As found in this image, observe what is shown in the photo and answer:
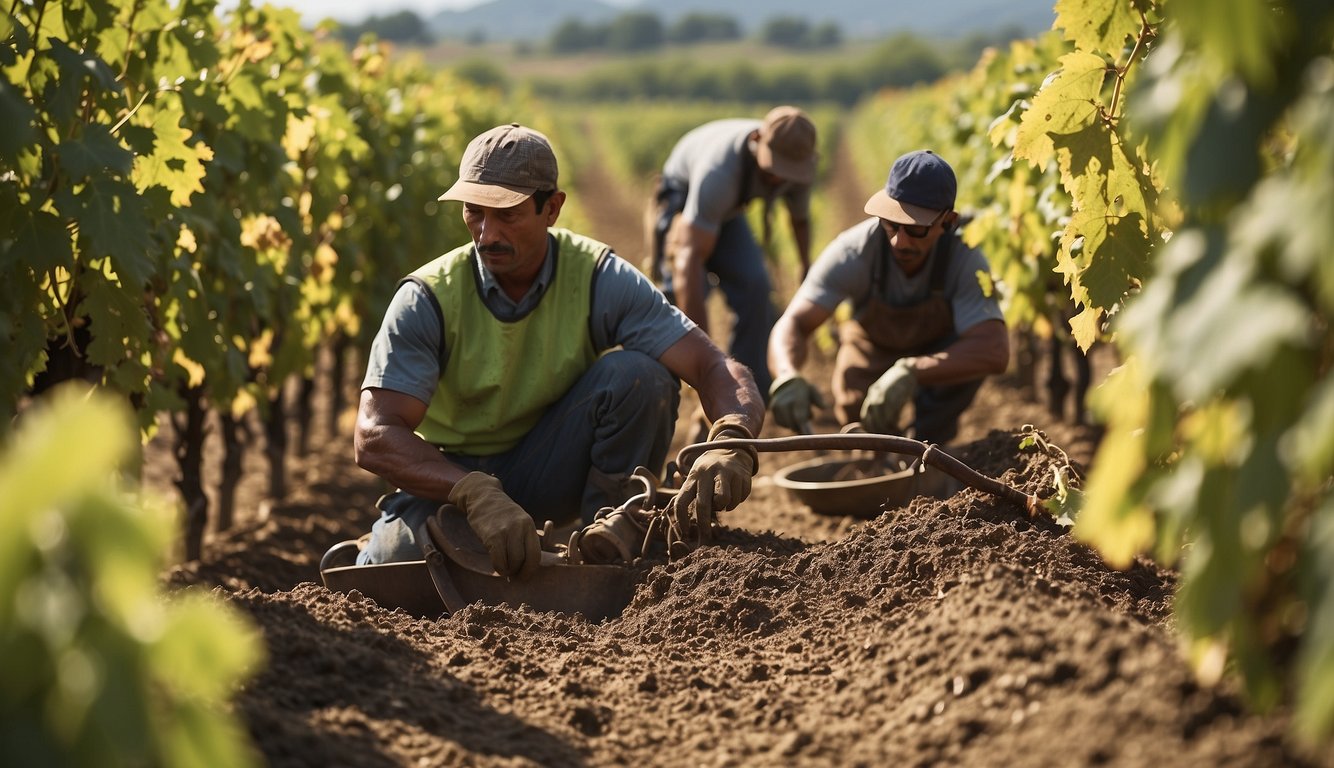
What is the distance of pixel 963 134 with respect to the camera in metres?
8.78

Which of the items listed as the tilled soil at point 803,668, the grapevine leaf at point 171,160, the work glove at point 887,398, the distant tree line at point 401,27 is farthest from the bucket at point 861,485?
the distant tree line at point 401,27

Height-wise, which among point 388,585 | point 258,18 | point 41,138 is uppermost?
point 258,18

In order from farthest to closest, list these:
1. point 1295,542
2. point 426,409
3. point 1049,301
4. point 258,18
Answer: point 1049,301 → point 258,18 → point 426,409 → point 1295,542

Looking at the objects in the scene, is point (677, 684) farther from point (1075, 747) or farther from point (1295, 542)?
point (1295, 542)

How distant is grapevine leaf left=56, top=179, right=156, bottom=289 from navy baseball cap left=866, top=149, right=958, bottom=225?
2495mm

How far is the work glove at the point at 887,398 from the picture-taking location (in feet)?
17.5

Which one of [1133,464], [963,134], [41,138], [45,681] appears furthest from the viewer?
[963,134]

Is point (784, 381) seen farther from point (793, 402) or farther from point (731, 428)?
point (731, 428)

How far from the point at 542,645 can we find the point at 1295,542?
1.79 m

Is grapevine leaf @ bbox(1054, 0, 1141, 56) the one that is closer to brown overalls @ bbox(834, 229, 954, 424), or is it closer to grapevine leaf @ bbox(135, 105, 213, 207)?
brown overalls @ bbox(834, 229, 954, 424)

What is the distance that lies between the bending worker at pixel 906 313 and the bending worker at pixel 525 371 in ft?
3.16

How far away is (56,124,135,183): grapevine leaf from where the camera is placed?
3.84 metres

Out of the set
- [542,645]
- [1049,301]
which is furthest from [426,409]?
[1049,301]

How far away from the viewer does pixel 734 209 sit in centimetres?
694
